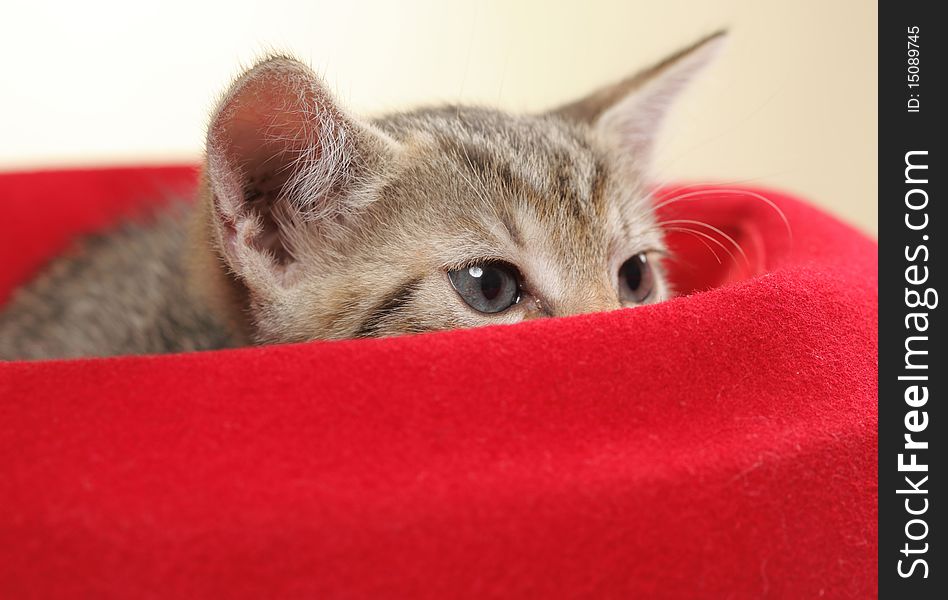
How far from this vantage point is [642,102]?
63.6 inches

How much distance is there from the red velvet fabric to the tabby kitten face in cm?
26

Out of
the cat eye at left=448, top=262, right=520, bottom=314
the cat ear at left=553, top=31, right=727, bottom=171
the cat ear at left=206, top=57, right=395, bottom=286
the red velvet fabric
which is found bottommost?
the red velvet fabric

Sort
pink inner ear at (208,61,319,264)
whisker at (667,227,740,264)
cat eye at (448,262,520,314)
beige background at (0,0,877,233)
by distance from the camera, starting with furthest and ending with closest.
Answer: beige background at (0,0,877,233), whisker at (667,227,740,264), cat eye at (448,262,520,314), pink inner ear at (208,61,319,264)

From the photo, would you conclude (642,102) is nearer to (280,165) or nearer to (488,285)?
(488,285)

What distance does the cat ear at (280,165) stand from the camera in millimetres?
1037

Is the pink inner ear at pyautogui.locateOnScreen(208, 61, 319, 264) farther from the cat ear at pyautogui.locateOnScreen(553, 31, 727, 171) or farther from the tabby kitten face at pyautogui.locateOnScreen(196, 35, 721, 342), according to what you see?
the cat ear at pyautogui.locateOnScreen(553, 31, 727, 171)

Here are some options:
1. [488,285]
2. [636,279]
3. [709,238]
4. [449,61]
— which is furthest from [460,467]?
[449,61]

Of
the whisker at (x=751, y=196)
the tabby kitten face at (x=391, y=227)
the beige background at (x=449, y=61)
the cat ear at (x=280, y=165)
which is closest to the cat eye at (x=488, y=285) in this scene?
the tabby kitten face at (x=391, y=227)

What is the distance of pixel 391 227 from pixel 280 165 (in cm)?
18

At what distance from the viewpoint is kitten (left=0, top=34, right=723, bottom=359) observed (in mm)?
1096

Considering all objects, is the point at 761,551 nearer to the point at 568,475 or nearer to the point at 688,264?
the point at 568,475

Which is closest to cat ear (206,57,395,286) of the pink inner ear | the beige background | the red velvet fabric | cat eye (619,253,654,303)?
the pink inner ear
